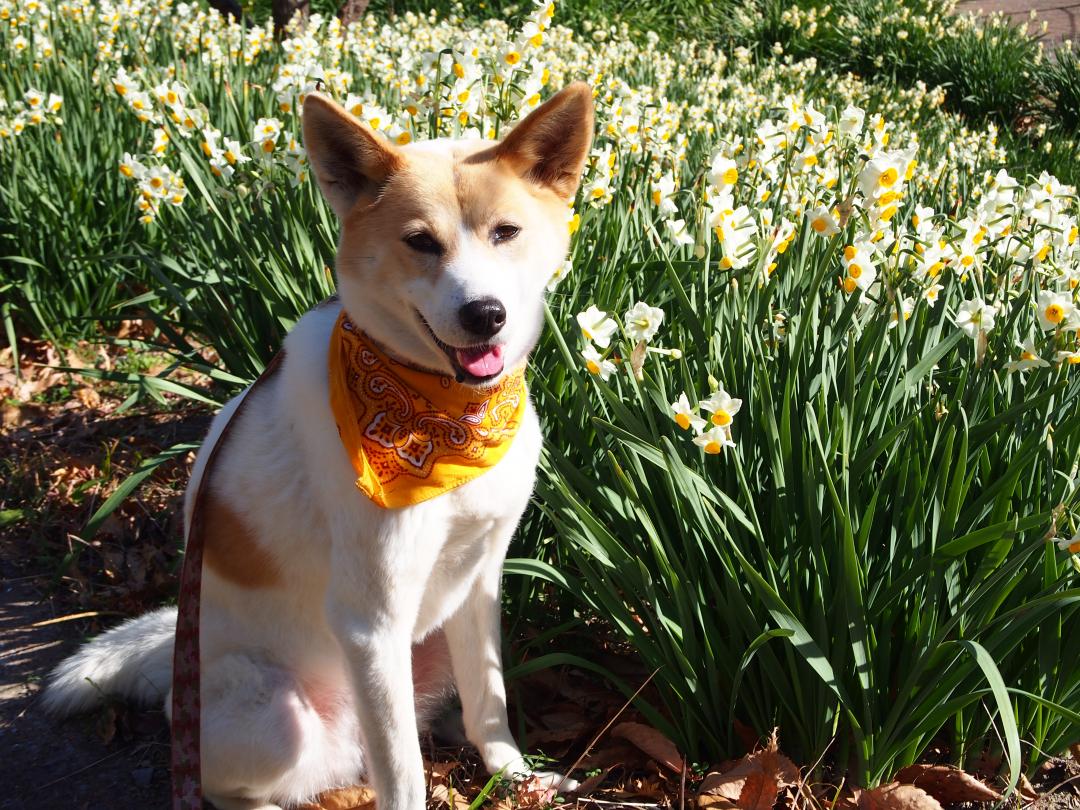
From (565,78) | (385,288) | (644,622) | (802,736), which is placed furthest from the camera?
(565,78)

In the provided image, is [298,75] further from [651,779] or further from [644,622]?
[651,779]

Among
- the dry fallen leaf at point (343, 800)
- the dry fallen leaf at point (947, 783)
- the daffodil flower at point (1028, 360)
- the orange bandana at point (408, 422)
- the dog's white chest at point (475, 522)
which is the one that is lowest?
the dry fallen leaf at point (343, 800)

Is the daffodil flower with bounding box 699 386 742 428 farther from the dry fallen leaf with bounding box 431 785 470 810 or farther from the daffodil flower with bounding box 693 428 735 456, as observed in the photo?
the dry fallen leaf with bounding box 431 785 470 810

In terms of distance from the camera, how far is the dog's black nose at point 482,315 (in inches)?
68.2

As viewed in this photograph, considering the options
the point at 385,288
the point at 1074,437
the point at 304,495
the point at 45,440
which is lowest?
the point at 45,440

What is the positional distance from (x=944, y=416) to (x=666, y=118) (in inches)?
76.2

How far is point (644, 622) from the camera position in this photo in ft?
7.61

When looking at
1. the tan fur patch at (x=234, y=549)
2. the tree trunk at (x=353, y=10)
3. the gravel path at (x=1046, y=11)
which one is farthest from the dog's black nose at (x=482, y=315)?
the gravel path at (x=1046, y=11)

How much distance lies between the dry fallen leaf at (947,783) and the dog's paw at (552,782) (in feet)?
2.39

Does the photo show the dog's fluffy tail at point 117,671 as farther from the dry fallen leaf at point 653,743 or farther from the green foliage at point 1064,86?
the green foliage at point 1064,86

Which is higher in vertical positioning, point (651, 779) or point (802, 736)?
point (802, 736)

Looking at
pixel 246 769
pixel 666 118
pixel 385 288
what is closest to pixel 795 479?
pixel 385 288

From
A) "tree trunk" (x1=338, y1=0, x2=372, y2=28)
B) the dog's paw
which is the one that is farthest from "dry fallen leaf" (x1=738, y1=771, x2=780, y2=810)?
"tree trunk" (x1=338, y1=0, x2=372, y2=28)

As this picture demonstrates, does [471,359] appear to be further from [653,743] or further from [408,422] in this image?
[653,743]
